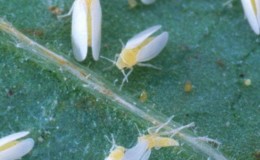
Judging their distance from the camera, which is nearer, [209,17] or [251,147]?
[251,147]

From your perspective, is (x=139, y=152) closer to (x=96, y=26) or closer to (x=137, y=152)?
(x=137, y=152)

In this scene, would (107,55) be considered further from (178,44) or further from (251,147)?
(251,147)

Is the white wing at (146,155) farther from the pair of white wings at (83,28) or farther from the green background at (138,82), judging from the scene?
the pair of white wings at (83,28)

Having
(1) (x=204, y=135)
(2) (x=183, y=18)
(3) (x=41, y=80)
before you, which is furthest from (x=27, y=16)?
(1) (x=204, y=135)

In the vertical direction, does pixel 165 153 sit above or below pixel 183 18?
below

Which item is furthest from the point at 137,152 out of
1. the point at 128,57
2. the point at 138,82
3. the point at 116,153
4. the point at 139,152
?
the point at 128,57

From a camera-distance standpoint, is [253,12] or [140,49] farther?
[253,12]

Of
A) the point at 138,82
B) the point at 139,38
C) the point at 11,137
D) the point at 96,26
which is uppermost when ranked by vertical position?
the point at 96,26
